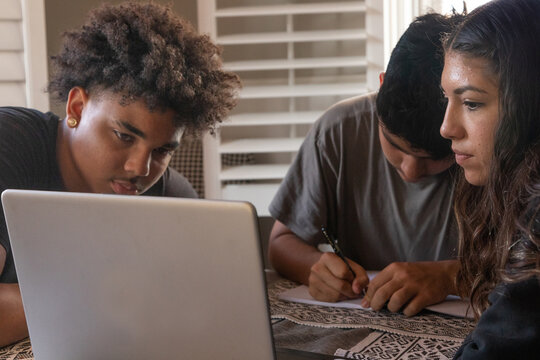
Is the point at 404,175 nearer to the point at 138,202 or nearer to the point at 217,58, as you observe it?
the point at 217,58

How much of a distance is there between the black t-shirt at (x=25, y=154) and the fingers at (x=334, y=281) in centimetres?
58

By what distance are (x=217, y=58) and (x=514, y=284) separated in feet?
3.03

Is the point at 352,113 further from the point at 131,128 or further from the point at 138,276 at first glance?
the point at 138,276

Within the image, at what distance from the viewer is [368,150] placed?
170 cm

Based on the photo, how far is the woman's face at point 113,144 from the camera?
147 cm

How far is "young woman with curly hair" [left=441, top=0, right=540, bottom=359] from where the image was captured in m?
0.87

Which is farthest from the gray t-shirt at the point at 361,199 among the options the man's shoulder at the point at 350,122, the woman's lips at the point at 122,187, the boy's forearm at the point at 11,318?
the boy's forearm at the point at 11,318

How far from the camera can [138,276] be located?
0.93 metres

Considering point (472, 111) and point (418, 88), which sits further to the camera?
point (418, 88)

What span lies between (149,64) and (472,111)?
69 centimetres

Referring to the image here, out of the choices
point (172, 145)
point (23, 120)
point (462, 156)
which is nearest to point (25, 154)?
point (23, 120)

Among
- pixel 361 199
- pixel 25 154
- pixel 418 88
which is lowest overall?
pixel 361 199

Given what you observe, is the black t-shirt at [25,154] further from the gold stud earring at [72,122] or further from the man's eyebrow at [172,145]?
the man's eyebrow at [172,145]

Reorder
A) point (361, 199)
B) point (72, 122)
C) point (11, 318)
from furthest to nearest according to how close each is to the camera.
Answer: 1. point (361, 199)
2. point (72, 122)
3. point (11, 318)
